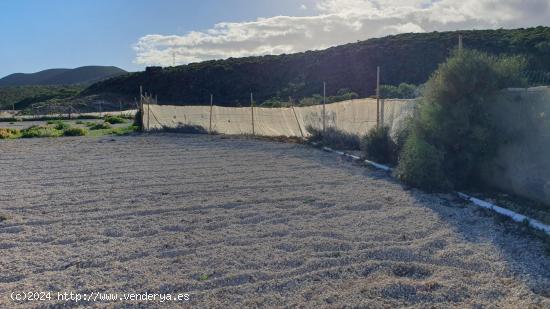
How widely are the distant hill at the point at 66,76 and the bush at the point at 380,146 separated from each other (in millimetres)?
145513

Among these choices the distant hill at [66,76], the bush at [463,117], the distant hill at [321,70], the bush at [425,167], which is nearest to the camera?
the bush at [463,117]

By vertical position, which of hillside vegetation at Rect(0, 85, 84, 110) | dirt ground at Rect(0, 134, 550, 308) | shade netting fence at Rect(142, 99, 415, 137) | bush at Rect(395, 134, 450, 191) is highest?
hillside vegetation at Rect(0, 85, 84, 110)

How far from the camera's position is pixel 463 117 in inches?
356

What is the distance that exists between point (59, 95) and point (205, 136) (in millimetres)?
75793

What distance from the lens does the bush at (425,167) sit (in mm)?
9234

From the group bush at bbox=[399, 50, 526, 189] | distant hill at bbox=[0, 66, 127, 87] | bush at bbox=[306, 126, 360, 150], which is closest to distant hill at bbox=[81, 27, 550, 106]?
bush at bbox=[306, 126, 360, 150]

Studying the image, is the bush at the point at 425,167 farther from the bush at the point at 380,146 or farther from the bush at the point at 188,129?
the bush at the point at 188,129

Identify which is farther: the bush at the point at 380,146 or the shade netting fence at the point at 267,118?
the shade netting fence at the point at 267,118

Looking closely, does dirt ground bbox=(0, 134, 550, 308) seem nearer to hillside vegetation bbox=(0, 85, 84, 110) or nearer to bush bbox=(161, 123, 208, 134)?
bush bbox=(161, 123, 208, 134)

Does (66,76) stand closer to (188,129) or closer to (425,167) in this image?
(188,129)

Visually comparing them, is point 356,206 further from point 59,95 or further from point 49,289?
point 59,95

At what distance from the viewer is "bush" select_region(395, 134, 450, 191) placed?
9.23 meters

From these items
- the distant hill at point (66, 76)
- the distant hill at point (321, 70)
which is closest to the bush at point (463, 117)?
the distant hill at point (321, 70)

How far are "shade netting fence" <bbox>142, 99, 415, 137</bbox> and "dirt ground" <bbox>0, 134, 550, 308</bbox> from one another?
4.83m
